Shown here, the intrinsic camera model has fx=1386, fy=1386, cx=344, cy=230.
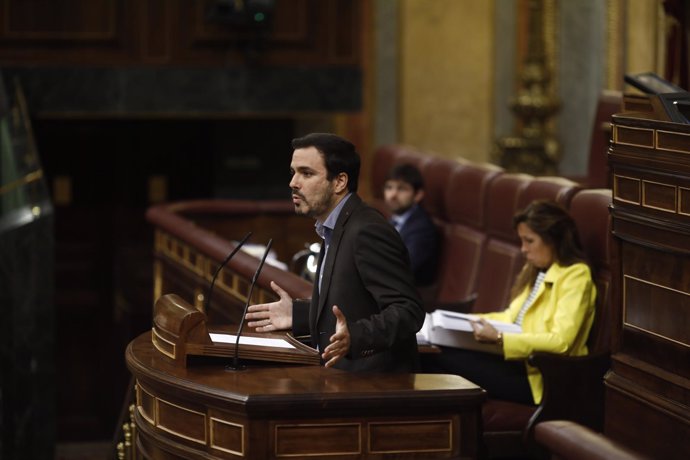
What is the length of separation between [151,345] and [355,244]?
2.15 ft

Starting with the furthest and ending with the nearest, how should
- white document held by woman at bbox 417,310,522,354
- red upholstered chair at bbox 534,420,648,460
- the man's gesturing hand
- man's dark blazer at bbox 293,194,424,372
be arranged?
white document held by woman at bbox 417,310,522,354, man's dark blazer at bbox 293,194,424,372, the man's gesturing hand, red upholstered chair at bbox 534,420,648,460

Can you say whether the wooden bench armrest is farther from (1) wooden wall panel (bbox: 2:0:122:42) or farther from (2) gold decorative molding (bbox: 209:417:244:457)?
(1) wooden wall panel (bbox: 2:0:122:42)

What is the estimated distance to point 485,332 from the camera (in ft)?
15.5

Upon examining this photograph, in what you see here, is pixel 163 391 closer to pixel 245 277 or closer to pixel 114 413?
pixel 245 277

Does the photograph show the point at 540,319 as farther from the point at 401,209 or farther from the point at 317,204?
the point at 401,209

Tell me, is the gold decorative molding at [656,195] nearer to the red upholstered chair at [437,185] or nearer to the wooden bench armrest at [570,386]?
the wooden bench armrest at [570,386]

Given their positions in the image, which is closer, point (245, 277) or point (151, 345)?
point (151, 345)

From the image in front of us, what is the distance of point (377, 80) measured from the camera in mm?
10508

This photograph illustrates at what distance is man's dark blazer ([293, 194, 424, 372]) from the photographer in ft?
11.5

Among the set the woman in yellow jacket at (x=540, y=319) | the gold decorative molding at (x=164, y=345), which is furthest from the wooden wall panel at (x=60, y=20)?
the gold decorative molding at (x=164, y=345)

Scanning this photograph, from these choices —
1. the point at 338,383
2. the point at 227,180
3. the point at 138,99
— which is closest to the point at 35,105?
the point at 138,99

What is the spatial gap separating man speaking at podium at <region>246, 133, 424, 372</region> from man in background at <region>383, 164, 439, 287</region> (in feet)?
9.52

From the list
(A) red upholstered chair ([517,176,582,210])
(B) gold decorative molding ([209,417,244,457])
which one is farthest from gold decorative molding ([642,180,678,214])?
(A) red upholstered chair ([517,176,582,210])

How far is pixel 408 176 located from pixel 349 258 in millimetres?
3085
